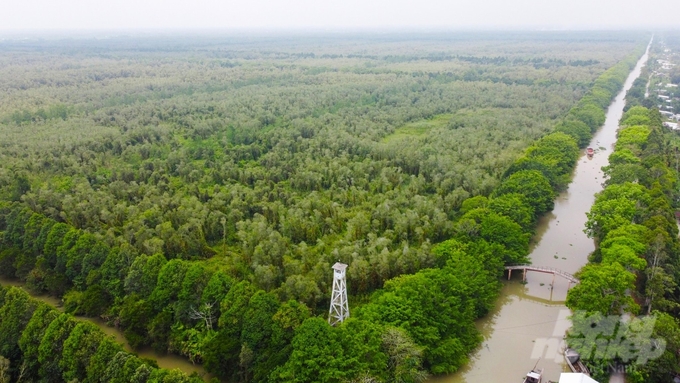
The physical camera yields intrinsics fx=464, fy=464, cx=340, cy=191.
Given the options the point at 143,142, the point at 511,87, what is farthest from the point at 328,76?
the point at 143,142

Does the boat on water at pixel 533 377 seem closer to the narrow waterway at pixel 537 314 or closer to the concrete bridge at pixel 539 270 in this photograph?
the narrow waterway at pixel 537 314

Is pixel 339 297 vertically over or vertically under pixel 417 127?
under

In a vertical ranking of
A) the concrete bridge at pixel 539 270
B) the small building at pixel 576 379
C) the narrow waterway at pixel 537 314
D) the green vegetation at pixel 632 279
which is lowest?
the narrow waterway at pixel 537 314

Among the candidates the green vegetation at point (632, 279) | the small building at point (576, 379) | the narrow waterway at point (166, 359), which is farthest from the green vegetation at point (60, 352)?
the green vegetation at point (632, 279)

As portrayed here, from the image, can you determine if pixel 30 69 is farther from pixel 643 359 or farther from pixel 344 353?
pixel 643 359

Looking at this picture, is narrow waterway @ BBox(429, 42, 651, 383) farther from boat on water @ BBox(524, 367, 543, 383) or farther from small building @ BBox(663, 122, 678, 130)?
small building @ BBox(663, 122, 678, 130)

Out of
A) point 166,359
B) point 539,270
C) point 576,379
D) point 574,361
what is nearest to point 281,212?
point 166,359

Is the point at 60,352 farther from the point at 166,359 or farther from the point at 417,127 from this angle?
the point at 417,127
